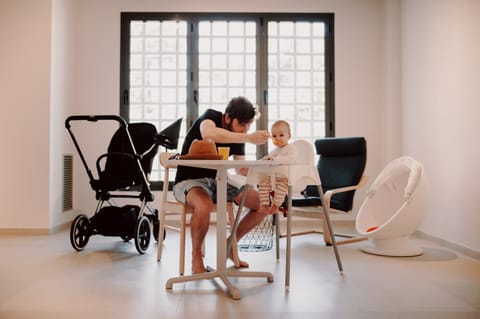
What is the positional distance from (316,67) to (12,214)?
12.0ft

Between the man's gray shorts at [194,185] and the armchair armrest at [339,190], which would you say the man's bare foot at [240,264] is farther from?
the armchair armrest at [339,190]

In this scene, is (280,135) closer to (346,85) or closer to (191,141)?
(191,141)

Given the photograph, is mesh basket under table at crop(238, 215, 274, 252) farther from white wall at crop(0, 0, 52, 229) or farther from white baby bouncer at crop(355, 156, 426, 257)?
white wall at crop(0, 0, 52, 229)

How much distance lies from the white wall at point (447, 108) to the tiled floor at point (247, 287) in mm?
422

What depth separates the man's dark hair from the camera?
231 centimetres

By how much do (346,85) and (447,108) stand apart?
5.02 feet

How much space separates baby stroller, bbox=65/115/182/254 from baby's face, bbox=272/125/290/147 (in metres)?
1.29

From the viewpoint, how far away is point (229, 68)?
480 centimetres

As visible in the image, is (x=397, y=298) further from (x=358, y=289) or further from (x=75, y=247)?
(x=75, y=247)

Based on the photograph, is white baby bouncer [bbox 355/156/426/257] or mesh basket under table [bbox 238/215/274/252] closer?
white baby bouncer [bbox 355/156/426/257]

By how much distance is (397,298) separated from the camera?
1.95 metres

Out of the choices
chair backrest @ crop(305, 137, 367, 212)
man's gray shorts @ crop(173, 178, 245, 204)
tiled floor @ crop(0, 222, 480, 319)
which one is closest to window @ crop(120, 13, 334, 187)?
chair backrest @ crop(305, 137, 367, 212)

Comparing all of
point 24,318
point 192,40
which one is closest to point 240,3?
point 192,40

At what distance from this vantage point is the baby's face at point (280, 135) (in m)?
2.27
